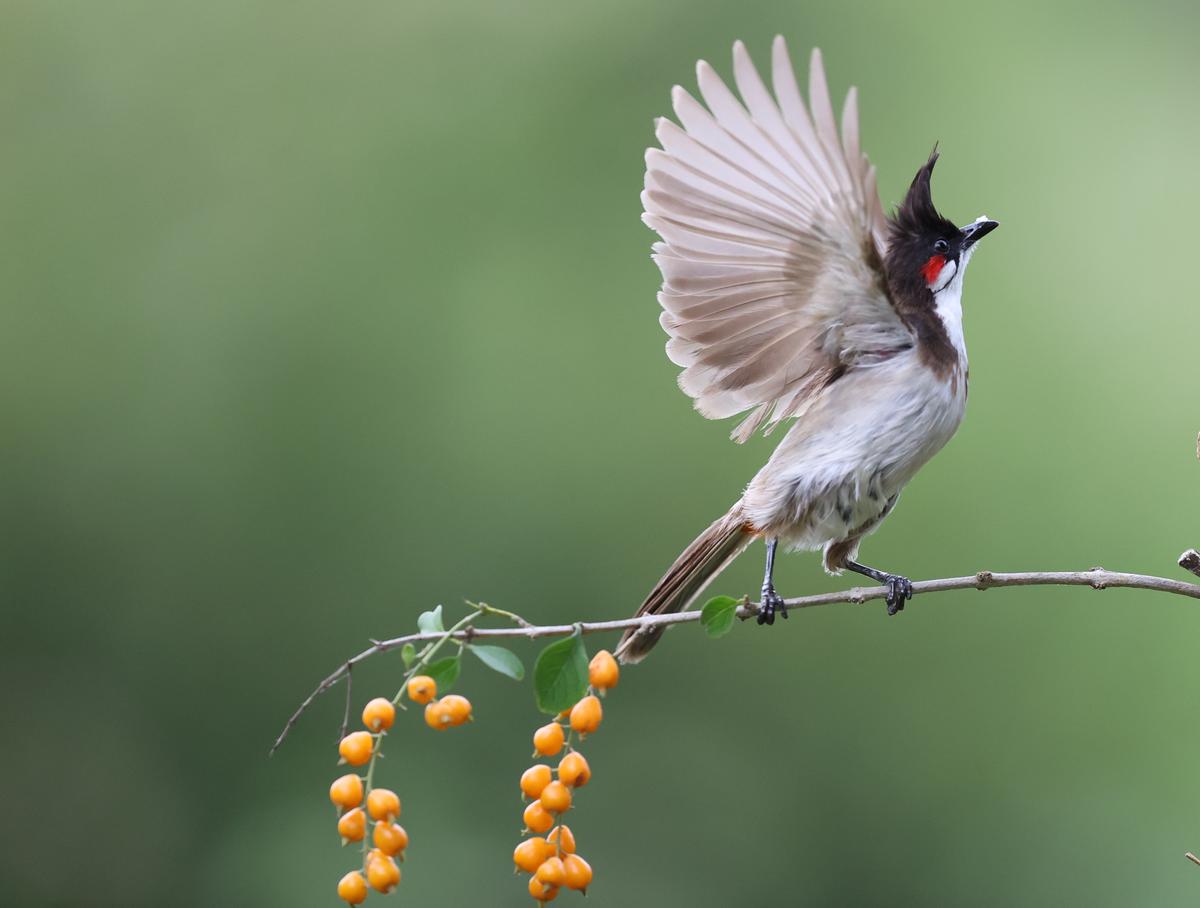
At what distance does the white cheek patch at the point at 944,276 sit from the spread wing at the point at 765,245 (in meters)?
0.12

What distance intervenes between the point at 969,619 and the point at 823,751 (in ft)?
2.32

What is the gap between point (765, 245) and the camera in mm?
2617

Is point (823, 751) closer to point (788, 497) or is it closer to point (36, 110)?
point (788, 497)

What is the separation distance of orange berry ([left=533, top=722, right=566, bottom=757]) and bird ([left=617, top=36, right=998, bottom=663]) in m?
0.47

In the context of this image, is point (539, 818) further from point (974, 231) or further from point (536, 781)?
point (974, 231)

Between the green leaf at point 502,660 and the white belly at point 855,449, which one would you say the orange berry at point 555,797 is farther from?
the white belly at point 855,449

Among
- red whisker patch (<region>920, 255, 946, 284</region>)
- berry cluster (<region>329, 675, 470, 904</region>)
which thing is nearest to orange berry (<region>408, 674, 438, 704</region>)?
berry cluster (<region>329, 675, 470, 904</region>)

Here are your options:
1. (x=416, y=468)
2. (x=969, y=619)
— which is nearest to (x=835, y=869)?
(x=969, y=619)

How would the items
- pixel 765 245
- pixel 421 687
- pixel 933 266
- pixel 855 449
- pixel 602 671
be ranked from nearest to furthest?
pixel 421 687, pixel 602 671, pixel 765 245, pixel 855 449, pixel 933 266

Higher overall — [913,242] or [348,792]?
[913,242]

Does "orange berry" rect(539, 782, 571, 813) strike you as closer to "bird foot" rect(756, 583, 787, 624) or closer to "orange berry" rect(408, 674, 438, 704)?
"orange berry" rect(408, 674, 438, 704)

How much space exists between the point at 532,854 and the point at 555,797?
96 mm

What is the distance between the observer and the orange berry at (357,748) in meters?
1.97

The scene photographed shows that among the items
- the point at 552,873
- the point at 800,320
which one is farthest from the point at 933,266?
the point at 552,873
